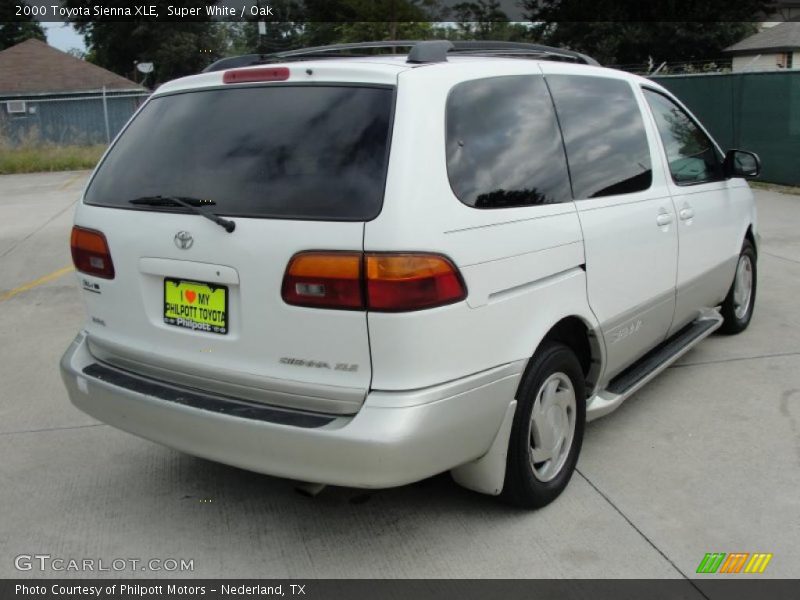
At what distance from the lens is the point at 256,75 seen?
3.17 metres

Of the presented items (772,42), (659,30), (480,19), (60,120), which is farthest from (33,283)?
(480,19)

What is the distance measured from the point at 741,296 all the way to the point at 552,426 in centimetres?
299

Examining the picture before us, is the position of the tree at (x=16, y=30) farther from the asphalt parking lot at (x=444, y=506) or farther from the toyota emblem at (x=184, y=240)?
the toyota emblem at (x=184, y=240)

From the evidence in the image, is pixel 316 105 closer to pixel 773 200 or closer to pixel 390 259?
pixel 390 259

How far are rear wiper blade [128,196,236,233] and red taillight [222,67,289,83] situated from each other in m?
0.52

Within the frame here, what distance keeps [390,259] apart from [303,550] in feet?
4.23

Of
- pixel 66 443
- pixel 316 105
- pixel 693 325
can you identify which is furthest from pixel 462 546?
pixel 693 325

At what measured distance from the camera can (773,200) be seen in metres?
12.3

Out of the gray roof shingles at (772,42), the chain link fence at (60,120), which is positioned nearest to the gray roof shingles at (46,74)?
the chain link fence at (60,120)

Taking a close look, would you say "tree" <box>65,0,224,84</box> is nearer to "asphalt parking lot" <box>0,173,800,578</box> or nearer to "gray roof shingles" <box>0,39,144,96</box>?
"gray roof shingles" <box>0,39,144,96</box>

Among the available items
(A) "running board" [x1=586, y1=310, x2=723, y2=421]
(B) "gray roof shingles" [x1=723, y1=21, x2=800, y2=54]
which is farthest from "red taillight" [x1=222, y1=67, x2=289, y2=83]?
(B) "gray roof shingles" [x1=723, y1=21, x2=800, y2=54]

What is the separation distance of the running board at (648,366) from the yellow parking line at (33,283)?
19.3 ft

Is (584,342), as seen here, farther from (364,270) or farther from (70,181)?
(70,181)

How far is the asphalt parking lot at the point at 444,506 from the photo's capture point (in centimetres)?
315
